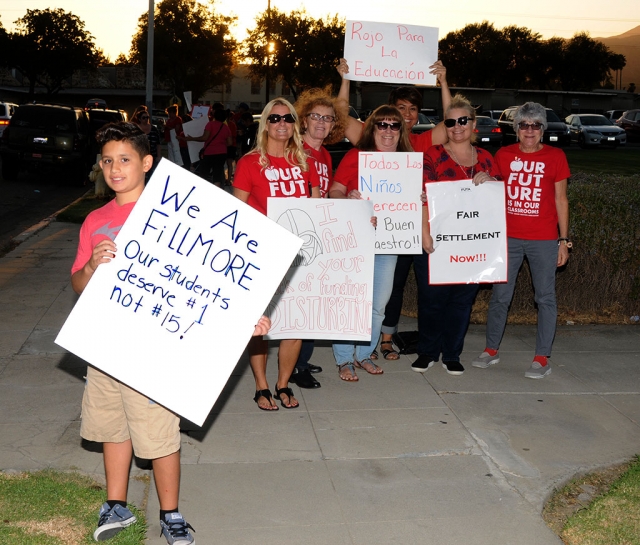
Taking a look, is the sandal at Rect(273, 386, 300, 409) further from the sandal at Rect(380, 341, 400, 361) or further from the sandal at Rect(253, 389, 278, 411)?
the sandal at Rect(380, 341, 400, 361)

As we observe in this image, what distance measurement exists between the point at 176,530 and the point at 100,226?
1.36 meters

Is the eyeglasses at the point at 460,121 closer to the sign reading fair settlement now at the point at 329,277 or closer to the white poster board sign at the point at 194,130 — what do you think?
the sign reading fair settlement now at the point at 329,277

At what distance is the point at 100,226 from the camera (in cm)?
374

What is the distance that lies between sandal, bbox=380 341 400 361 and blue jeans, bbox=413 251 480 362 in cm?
32

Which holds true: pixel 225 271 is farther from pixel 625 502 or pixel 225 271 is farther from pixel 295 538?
pixel 625 502

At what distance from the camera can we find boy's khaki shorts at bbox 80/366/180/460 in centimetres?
369

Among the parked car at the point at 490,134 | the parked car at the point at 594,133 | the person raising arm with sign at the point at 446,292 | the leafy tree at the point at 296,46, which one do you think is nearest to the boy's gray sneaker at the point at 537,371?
the person raising arm with sign at the point at 446,292

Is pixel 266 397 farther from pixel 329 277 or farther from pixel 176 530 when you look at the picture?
pixel 176 530

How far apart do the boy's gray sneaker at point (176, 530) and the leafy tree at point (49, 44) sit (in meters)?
69.6

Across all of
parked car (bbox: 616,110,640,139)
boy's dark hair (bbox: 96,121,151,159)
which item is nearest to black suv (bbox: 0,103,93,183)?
boy's dark hair (bbox: 96,121,151,159)

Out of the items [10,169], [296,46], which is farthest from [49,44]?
[10,169]

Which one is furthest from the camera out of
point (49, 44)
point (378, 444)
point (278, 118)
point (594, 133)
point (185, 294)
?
point (49, 44)

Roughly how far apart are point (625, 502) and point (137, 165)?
290 centimetres

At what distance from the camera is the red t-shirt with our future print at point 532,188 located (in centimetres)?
624
